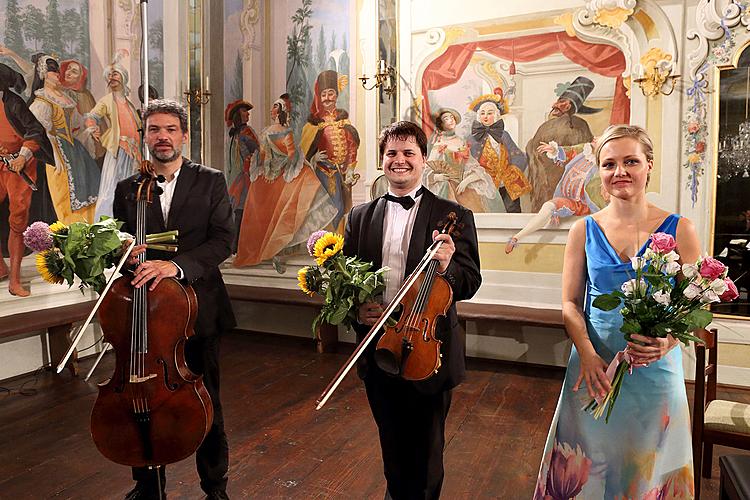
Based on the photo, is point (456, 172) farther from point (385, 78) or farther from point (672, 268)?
point (672, 268)

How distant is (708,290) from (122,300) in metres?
1.86

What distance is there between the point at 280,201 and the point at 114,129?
1.76 metres

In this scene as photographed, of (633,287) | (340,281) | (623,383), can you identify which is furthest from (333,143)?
(633,287)

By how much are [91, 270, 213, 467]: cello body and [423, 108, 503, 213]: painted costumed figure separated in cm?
350

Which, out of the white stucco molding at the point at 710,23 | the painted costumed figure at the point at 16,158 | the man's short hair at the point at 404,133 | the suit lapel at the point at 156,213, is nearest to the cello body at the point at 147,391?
the suit lapel at the point at 156,213

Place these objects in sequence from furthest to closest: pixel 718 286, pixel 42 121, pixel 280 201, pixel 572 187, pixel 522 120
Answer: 1. pixel 280 201
2. pixel 522 120
3. pixel 572 187
4. pixel 42 121
5. pixel 718 286

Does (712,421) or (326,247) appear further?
(712,421)

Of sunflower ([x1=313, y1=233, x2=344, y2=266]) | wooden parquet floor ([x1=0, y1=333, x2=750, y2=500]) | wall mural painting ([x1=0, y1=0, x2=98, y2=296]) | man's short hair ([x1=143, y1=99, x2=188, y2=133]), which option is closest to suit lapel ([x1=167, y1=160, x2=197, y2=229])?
man's short hair ([x1=143, y1=99, x2=188, y2=133])

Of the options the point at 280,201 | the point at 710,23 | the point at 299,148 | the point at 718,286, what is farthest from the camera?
the point at 280,201

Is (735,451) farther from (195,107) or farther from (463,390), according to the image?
(195,107)

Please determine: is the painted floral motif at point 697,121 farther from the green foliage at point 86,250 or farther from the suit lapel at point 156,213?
the green foliage at point 86,250

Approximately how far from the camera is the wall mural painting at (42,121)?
14.2 feet

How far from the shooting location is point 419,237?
201 cm

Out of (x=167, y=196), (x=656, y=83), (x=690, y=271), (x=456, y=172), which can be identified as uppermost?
(x=656, y=83)
